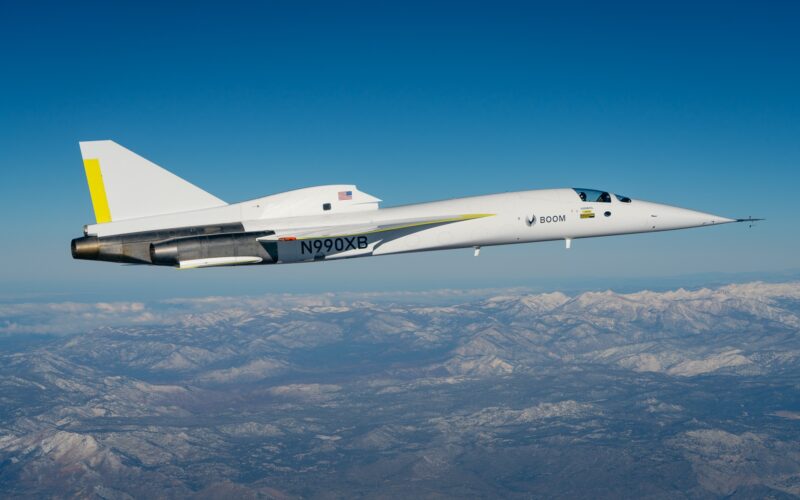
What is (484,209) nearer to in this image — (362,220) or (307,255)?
(362,220)

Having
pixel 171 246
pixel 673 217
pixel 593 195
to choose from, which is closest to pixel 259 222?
pixel 171 246

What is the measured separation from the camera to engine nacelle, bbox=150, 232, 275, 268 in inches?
1312

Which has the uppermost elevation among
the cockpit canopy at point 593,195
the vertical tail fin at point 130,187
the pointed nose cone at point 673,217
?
the vertical tail fin at point 130,187

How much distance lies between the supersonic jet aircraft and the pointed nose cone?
25.3ft

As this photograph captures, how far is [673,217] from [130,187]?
107ft

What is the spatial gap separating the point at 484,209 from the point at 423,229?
13.1 ft

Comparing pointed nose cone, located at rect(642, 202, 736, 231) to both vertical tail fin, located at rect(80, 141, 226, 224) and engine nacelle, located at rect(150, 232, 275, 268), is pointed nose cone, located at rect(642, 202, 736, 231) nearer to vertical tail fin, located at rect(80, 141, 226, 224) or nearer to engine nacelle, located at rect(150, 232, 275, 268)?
engine nacelle, located at rect(150, 232, 275, 268)

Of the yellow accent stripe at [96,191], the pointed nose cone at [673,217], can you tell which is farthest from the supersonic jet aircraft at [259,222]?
the pointed nose cone at [673,217]

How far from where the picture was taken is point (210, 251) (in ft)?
111

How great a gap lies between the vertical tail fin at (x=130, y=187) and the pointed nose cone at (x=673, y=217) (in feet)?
86.9

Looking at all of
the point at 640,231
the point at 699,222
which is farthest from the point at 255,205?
the point at 699,222

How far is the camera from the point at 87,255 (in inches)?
1315

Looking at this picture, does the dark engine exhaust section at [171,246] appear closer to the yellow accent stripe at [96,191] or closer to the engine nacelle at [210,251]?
the engine nacelle at [210,251]

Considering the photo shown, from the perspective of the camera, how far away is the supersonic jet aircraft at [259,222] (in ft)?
111
